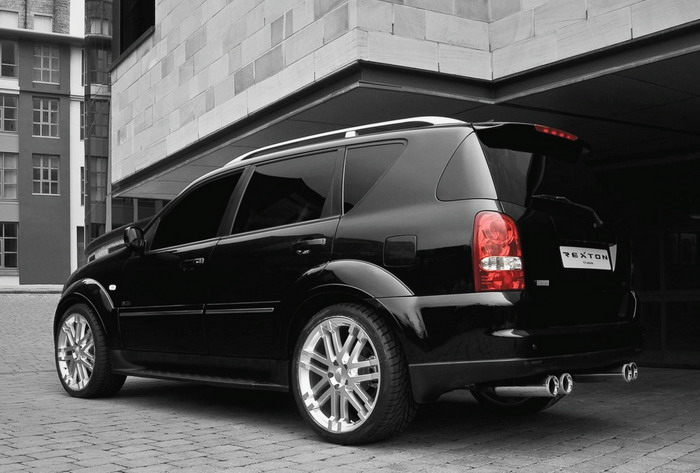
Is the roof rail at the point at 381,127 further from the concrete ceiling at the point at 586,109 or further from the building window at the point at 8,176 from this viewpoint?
the building window at the point at 8,176

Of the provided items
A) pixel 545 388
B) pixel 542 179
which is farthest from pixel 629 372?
pixel 542 179

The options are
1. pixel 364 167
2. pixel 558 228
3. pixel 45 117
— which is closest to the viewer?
pixel 558 228

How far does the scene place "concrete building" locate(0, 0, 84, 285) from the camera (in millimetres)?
49969

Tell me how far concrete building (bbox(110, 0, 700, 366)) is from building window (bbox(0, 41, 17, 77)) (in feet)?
140

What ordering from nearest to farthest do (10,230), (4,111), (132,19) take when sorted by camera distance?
(132,19) < (10,230) < (4,111)

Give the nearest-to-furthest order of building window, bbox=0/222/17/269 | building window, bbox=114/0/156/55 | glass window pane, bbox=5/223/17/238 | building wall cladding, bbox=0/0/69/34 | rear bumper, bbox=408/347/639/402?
rear bumper, bbox=408/347/639/402 < building window, bbox=114/0/156/55 < building window, bbox=0/222/17/269 < glass window pane, bbox=5/223/17/238 < building wall cladding, bbox=0/0/69/34

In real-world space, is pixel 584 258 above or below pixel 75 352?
above

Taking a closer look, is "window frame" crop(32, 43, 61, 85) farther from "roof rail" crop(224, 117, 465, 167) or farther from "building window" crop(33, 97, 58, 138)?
"roof rail" crop(224, 117, 465, 167)

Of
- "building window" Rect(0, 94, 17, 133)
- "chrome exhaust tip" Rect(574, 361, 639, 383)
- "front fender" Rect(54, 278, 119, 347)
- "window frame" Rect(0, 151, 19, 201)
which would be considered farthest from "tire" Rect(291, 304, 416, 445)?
"building window" Rect(0, 94, 17, 133)

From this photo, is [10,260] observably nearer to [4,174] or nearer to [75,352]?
[4,174]

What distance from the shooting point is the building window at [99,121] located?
39375 mm

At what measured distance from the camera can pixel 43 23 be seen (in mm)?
52031

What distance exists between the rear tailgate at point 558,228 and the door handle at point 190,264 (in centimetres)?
228

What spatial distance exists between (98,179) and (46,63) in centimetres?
1645
